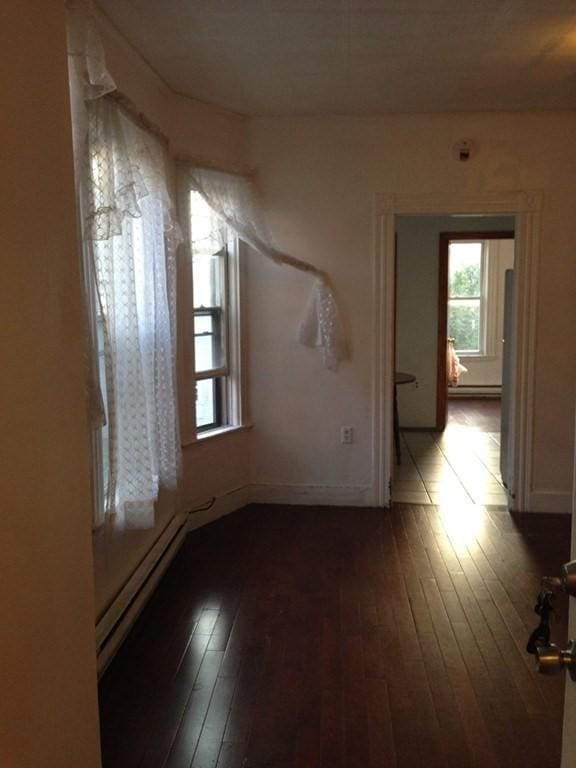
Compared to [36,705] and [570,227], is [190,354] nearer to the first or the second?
[570,227]

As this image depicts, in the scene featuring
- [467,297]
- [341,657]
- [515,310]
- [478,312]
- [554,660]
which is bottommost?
[341,657]

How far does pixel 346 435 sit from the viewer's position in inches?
206

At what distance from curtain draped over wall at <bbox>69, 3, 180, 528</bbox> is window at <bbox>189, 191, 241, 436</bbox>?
0.80 m

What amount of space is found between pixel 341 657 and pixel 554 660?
2.09 m

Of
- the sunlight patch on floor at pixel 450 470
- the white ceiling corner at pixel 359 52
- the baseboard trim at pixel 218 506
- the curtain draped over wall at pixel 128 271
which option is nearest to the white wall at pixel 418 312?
the sunlight patch on floor at pixel 450 470

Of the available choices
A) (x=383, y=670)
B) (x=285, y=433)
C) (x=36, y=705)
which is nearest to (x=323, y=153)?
(x=285, y=433)

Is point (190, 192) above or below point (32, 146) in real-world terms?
above

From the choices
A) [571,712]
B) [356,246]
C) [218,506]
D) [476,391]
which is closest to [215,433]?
[218,506]

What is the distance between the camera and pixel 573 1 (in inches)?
121

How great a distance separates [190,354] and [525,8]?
2.60m

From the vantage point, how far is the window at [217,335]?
487 cm

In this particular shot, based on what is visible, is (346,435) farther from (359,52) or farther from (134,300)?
(359,52)

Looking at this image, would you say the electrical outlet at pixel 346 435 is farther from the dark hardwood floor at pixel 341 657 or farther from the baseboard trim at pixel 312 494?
the dark hardwood floor at pixel 341 657

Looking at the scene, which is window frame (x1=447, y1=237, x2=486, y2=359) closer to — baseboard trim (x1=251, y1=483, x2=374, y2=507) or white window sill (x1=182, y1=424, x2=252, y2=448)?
baseboard trim (x1=251, y1=483, x2=374, y2=507)
